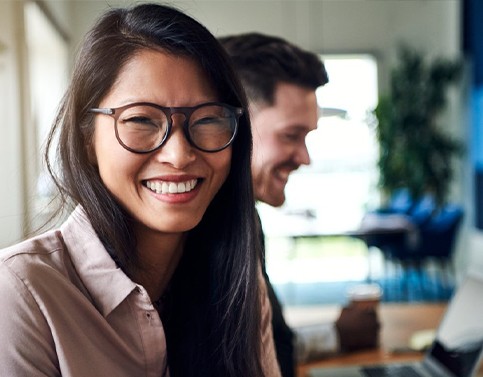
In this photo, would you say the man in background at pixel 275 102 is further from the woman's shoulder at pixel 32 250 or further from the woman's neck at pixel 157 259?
the woman's shoulder at pixel 32 250

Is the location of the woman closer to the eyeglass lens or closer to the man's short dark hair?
the eyeglass lens

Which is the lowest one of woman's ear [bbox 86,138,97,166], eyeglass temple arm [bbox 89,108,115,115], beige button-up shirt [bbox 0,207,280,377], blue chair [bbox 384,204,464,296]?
blue chair [bbox 384,204,464,296]

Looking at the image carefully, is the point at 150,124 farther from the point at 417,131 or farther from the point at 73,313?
the point at 417,131

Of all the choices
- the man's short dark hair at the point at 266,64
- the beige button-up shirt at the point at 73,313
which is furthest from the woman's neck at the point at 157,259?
the man's short dark hair at the point at 266,64

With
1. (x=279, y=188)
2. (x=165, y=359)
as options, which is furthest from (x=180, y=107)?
(x=279, y=188)

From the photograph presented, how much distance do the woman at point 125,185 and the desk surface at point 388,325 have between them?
3.32 ft

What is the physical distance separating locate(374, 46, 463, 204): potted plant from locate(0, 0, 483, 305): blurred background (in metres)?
0.09

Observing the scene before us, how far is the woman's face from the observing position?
3.50ft

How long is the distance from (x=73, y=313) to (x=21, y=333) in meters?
0.10

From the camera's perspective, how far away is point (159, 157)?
3.51ft

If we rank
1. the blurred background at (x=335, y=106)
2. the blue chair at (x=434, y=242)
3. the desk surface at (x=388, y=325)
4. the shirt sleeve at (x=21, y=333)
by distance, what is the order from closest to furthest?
the shirt sleeve at (x=21, y=333) → the desk surface at (x=388, y=325) → the blurred background at (x=335, y=106) → the blue chair at (x=434, y=242)

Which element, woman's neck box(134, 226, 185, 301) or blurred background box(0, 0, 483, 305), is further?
blurred background box(0, 0, 483, 305)

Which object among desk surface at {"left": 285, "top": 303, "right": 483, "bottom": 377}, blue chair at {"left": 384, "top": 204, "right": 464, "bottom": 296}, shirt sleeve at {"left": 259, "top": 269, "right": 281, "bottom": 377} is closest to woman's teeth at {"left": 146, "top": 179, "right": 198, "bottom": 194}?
shirt sleeve at {"left": 259, "top": 269, "right": 281, "bottom": 377}

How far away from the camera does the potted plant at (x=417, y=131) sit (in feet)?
26.8
